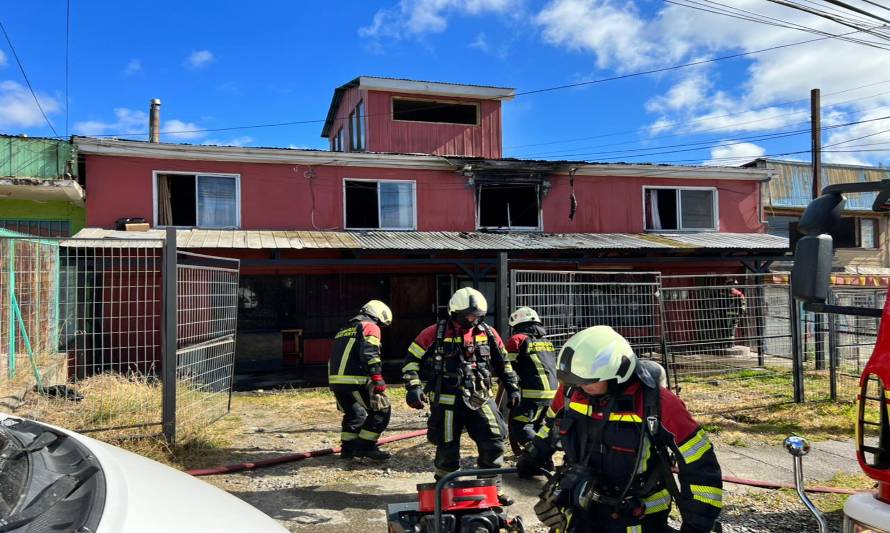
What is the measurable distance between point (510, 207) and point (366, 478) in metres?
9.94

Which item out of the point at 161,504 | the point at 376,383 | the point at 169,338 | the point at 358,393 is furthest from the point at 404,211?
the point at 161,504

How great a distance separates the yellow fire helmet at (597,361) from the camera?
249 cm

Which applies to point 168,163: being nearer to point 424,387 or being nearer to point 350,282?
point 350,282

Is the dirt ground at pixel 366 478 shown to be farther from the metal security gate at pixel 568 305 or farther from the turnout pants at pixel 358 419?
the metal security gate at pixel 568 305

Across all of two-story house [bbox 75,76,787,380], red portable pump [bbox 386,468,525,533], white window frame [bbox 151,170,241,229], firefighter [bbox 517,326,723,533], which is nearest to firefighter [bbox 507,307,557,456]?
red portable pump [bbox 386,468,525,533]

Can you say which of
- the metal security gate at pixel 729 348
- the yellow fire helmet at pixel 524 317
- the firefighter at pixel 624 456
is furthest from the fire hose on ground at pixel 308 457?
the firefighter at pixel 624 456

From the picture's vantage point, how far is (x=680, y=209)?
15.1 meters

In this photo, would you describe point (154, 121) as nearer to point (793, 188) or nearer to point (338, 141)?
point (338, 141)

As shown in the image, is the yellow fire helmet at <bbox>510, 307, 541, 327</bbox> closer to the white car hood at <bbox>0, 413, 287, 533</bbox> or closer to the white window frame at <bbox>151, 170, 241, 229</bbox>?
the white car hood at <bbox>0, 413, 287, 533</bbox>

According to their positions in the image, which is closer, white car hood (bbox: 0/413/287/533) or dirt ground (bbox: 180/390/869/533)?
white car hood (bbox: 0/413/287/533)

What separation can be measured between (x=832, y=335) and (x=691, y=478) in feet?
23.1

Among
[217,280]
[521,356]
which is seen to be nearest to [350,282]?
[217,280]

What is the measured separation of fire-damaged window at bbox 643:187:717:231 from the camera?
15.0 metres

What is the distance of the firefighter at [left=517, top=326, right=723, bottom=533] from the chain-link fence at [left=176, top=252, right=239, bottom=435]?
435cm
